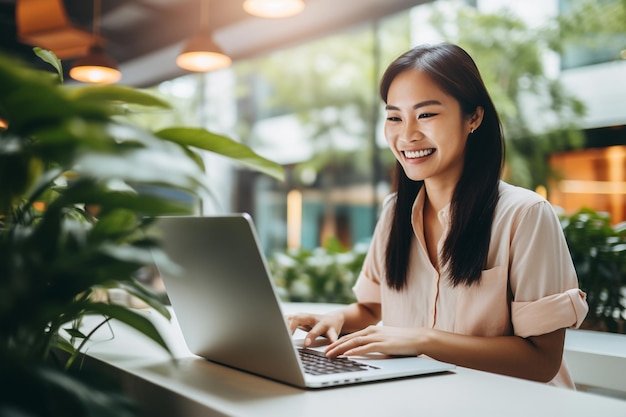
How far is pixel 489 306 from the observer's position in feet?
4.83

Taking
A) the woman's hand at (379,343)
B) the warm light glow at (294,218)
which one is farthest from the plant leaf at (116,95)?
the warm light glow at (294,218)

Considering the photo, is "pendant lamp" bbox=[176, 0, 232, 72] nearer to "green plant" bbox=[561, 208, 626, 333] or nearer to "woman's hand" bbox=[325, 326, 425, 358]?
"green plant" bbox=[561, 208, 626, 333]

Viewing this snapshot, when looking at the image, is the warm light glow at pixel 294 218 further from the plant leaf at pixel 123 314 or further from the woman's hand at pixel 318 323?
the plant leaf at pixel 123 314

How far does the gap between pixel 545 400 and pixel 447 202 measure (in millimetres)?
846

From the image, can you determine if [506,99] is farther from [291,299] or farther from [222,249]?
[222,249]

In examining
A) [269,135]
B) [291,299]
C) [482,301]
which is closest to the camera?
[482,301]

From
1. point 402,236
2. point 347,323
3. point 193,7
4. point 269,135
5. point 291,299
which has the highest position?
point 193,7

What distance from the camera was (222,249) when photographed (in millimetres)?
951

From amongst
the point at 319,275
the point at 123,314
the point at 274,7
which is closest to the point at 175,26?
the point at 319,275

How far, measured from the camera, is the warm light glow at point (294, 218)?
22.8 feet

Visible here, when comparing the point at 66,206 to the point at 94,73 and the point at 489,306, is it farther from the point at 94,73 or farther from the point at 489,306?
the point at 94,73

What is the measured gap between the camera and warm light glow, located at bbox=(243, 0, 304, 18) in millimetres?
2969

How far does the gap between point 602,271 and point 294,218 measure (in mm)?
4765

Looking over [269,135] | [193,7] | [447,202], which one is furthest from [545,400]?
[269,135]
